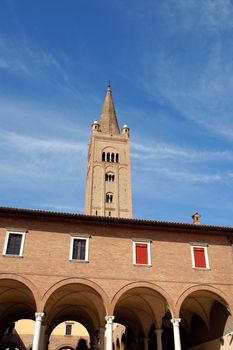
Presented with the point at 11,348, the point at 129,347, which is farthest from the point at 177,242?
the point at 11,348

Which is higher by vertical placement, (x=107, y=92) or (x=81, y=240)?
(x=107, y=92)

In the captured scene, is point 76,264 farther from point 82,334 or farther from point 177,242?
point 82,334

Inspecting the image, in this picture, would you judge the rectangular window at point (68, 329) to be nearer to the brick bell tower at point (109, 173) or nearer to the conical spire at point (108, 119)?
the brick bell tower at point (109, 173)

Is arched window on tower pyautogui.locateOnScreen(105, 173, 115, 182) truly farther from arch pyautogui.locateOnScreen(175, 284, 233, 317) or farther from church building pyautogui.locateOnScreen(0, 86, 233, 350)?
arch pyautogui.locateOnScreen(175, 284, 233, 317)

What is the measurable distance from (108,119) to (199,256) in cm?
4013

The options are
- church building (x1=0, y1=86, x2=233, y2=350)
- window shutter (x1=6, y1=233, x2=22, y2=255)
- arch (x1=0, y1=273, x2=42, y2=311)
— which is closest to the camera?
arch (x1=0, y1=273, x2=42, y2=311)

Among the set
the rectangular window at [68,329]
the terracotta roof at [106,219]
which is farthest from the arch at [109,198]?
the terracotta roof at [106,219]

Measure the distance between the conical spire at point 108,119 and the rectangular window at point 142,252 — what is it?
36.9 metres

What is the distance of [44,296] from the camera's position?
51.1 ft

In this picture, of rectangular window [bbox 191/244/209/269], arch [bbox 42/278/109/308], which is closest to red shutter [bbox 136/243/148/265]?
arch [bbox 42/278/109/308]

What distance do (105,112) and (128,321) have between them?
39.0 meters

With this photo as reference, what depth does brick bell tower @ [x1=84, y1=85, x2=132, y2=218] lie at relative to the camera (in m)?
45.9

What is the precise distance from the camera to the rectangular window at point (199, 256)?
17656 millimetres

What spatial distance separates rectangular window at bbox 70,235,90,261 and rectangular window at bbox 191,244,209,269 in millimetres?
5230
